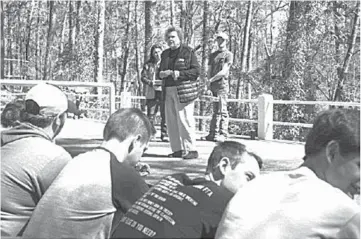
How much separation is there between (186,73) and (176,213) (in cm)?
568

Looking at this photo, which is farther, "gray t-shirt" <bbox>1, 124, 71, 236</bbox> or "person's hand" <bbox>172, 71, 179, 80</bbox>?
"person's hand" <bbox>172, 71, 179, 80</bbox>

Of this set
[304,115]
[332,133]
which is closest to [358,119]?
[332,133]

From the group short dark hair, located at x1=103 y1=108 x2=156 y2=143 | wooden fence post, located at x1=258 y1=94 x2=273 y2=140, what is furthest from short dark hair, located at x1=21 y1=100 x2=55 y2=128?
wooden fence post, located at x1=258 y1=94 x2=273 y2=140

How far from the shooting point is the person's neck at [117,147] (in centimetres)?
278

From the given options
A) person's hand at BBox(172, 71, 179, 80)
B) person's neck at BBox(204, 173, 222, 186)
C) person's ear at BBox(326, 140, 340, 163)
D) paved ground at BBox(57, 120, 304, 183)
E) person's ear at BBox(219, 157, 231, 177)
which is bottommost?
paved ground at BBox(57, 120, 304, 183)

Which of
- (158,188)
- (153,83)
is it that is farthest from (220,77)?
(158,188)

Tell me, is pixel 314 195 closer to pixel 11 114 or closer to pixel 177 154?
pixel 11 114

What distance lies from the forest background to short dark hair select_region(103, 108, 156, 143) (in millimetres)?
9524

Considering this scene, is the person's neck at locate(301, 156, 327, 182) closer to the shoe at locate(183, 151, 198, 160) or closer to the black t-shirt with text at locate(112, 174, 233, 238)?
the black t-shirt with text at locate(112, 174, 233, 238)

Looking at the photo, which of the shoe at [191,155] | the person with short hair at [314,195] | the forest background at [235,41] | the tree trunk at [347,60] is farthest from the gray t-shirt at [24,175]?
the tree trunk at [347,60]

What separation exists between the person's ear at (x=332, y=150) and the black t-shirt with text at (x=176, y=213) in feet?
1.26

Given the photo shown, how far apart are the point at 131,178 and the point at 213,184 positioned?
45 centimetres

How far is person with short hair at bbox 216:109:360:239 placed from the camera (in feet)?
6.05

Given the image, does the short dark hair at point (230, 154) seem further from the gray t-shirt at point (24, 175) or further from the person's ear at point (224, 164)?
the gray t-shirt at point (24, 175)
